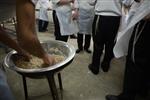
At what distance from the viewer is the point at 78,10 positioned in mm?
3000

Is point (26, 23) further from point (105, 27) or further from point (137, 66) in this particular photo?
point (105, 27)

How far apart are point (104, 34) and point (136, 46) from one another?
766mm

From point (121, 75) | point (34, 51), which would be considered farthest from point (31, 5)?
point (121, 75)

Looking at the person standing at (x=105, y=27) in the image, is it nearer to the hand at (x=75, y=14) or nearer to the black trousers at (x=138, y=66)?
the hand at (x=75, y=14)

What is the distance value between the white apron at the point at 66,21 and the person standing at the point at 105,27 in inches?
17.4

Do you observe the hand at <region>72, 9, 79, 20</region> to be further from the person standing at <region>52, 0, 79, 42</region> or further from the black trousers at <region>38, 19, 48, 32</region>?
the black trousers at <region>38, 19, 48, 32</region>

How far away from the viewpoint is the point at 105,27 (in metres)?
2.47

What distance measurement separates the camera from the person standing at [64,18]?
2.79 m

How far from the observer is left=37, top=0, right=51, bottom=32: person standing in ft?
13.9

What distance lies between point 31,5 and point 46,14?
11.7 feet

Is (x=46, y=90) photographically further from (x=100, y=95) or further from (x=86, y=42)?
(x=86, y=42)

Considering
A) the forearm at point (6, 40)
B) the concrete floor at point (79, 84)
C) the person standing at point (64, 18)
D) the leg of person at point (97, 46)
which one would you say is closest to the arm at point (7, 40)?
the forearm at point (6, 40)

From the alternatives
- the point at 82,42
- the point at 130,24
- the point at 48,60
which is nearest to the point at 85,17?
the point at 82,42

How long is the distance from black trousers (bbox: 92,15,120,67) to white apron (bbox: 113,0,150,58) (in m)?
0.46
